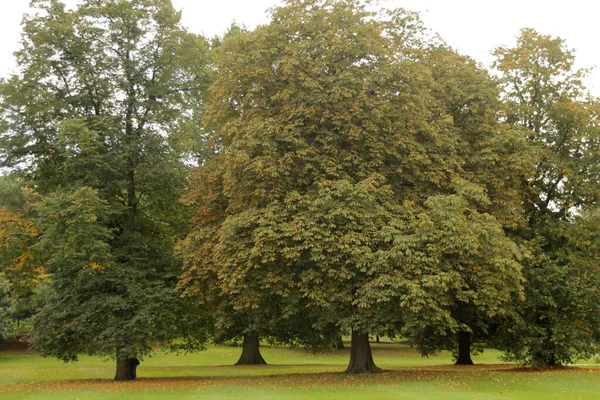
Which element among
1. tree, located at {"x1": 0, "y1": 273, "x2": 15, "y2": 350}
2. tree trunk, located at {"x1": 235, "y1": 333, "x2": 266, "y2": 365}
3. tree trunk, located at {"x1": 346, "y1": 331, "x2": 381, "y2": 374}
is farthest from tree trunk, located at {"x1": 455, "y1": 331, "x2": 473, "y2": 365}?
tree, located at {"x1": 0, "y1": 273, "x2": 15, "y2": 350}

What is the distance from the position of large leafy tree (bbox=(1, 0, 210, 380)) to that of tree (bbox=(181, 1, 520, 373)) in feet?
8.41

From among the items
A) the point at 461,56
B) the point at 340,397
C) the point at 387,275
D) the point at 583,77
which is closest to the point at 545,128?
the point at 583,77

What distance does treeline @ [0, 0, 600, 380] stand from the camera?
61.2ft

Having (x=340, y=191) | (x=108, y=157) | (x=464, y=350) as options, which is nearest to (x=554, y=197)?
(x=464, y=350)

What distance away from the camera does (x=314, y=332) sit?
78.2ft

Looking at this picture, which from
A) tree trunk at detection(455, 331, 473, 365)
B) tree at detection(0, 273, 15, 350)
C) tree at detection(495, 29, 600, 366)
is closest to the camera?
tree at detection(495, 29, 600, 366)

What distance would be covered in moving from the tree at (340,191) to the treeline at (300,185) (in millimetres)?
96

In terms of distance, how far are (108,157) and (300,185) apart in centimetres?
879

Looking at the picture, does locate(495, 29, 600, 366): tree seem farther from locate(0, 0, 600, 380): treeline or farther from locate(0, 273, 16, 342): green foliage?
locate(0, 273, 16, 342): green foliage

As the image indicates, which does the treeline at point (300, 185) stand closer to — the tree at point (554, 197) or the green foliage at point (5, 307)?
the tree at point (554, 197)

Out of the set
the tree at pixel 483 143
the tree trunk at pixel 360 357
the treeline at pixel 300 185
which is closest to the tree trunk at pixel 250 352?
the treeline at pixel 300 185

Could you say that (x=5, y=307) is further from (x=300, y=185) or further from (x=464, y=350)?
(x=464, y=350)

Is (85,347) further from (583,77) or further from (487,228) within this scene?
Result: (583,77)

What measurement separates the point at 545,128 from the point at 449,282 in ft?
40.8
